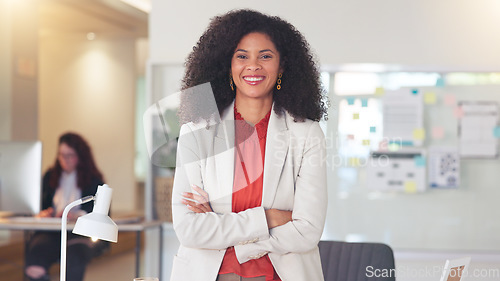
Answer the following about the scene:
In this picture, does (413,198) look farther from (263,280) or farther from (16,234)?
(16,234)

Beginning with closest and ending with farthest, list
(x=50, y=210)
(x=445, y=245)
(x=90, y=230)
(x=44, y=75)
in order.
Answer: (x=90, y=230) → (x=445, y=245) → (x=50, y=210) → (x=44, y=75)

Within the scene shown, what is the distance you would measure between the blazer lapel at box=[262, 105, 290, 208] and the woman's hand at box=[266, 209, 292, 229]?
3cm

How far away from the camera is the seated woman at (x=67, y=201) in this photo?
4.52 m

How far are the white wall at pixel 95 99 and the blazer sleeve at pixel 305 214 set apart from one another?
7.76 metres

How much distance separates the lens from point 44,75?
31.3 ft

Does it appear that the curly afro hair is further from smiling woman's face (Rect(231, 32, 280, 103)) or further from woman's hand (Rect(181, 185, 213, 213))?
woman's hand (Rect(181, 185, 213, 213))

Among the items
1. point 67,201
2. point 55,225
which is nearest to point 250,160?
point 55,225

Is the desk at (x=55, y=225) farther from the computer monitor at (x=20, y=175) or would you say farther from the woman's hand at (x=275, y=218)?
the woman's hand at (x=275, y=218)

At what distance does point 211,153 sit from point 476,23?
273cm

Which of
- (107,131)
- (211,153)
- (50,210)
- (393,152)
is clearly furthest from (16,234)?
(211,153)

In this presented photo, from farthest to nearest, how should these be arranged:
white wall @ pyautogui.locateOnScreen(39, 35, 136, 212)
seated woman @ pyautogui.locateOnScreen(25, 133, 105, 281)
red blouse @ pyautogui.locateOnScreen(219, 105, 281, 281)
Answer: white wall @ pyautogui.locateOnScreen(39, 35, 136, 212)
seated woman @ pyautogui.locateOnScreen(25, 133, 105, 281)
red blouse @ pyautogui.locateOnScreen(219, 105, 281, 281)

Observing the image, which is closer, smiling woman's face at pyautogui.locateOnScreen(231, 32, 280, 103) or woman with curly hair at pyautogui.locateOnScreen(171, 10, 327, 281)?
woman with curly hair at pyautogui.locateOnScreen(171, 10, 327, 281)

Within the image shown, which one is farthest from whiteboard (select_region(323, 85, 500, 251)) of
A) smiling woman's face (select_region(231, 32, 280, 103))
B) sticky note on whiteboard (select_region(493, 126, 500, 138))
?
smiling woman's face (select_region(231, 32, 280, 103))

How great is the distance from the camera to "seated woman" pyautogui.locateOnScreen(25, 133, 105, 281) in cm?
452
